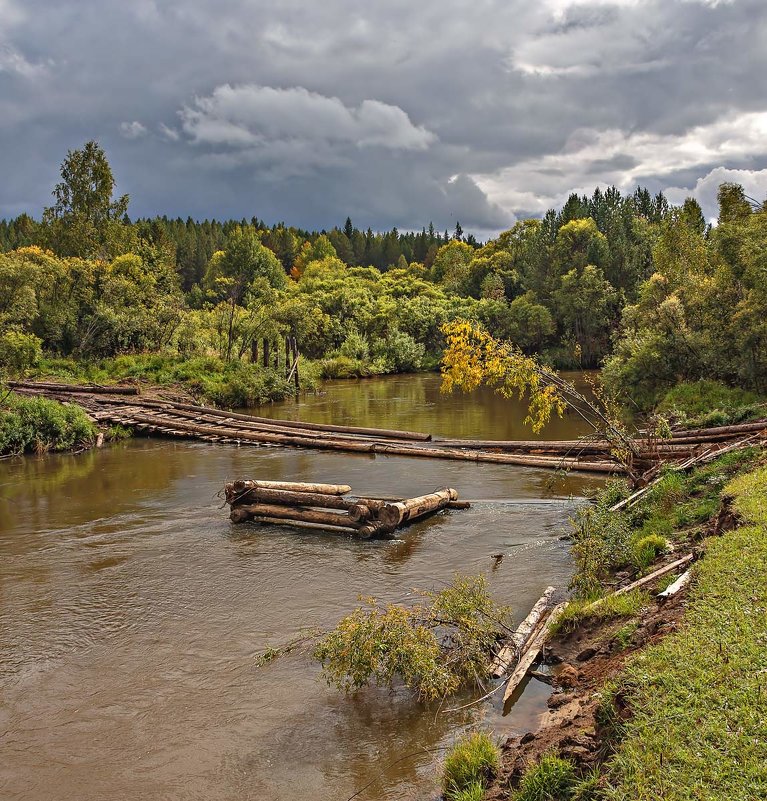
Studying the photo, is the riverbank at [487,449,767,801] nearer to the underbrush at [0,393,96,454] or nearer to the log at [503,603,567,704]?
the log at [503,603,567,704]

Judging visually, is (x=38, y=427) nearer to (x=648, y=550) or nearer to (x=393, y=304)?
(x=648, y=550)

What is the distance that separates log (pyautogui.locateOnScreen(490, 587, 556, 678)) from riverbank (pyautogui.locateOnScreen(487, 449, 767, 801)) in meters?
0.44

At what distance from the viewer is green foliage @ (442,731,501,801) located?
578 cm

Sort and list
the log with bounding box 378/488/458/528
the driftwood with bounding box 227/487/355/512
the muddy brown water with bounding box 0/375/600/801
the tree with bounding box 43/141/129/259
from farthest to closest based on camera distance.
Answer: the tree with bounding box 43/141/129/259
the driftwood with bounding box 227/487/355/512
the log with bounding box 378/488/458/528
the muddy brown water with bounding box 0/375/600/801

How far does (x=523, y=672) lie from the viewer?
25.8 feet

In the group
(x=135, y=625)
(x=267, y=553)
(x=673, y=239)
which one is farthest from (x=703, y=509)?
(x=673, y=239)

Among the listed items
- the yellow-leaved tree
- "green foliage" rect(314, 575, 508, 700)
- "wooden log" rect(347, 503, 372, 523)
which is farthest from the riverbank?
"wooden log" rect(347, 503, 372, 523)

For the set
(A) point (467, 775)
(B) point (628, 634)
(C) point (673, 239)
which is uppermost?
(C) point (673, 239)

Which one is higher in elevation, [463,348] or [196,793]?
[463,348]

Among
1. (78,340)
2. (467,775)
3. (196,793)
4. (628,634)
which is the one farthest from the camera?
(78,340)

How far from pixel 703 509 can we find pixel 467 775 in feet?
24.1

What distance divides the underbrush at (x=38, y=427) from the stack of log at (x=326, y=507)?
13.3m

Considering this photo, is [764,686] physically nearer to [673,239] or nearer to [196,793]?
[196,793]

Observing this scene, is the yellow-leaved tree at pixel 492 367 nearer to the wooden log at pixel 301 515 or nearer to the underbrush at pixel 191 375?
the wooden log at pixel 301 515
